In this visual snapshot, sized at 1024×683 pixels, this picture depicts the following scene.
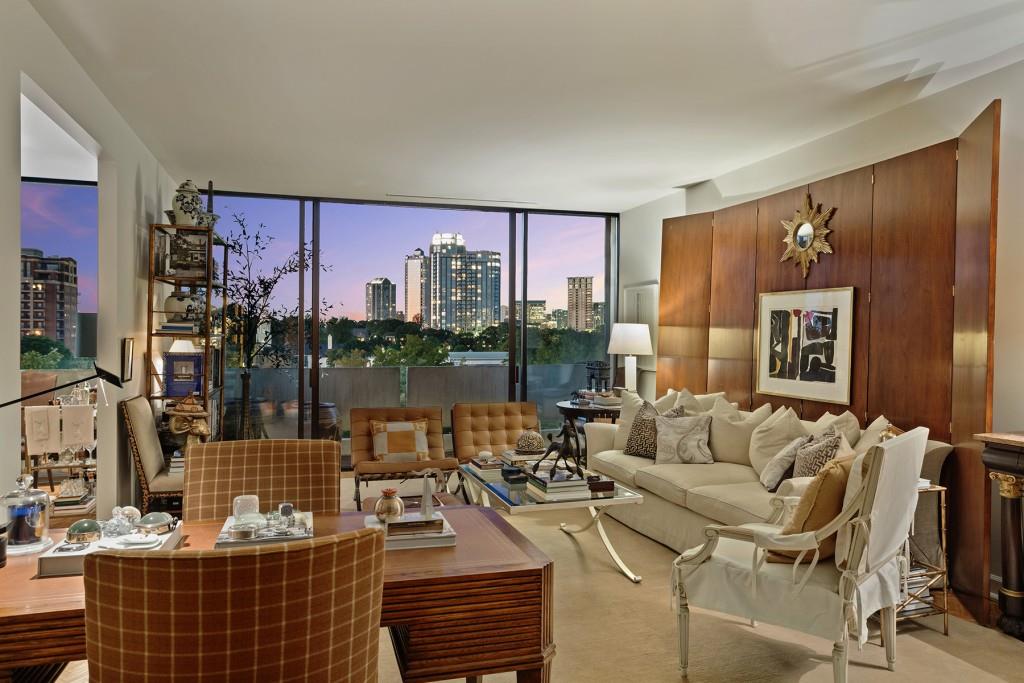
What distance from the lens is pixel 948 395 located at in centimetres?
375

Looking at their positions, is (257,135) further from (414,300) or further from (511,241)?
(511,241)

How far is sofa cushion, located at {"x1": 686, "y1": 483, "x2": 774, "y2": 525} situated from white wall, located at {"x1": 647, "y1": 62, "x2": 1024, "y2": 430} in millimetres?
1269

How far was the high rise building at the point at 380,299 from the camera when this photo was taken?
730 cm

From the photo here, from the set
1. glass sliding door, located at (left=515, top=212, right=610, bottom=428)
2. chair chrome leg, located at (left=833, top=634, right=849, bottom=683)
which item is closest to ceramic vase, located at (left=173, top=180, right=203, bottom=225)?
glass sliding door, located at (left=515, top=212, right=610, bottom=428)

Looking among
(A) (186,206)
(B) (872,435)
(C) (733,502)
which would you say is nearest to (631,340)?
(C) (733,502)

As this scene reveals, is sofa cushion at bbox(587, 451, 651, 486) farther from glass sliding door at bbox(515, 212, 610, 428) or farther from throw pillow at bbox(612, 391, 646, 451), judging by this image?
glass sliding door at bbox(515, 212, 610, 428)

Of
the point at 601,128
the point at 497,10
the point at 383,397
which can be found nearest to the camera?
the point at 497,10

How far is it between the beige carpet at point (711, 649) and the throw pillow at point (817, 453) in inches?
33.6

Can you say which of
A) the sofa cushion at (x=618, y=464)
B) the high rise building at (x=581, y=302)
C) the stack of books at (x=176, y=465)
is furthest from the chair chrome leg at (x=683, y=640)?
the high rise building at (x=581, y=302)

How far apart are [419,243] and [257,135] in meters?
2.73

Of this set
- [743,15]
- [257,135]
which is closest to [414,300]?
[257,135]

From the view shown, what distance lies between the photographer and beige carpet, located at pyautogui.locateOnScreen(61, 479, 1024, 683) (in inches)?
110

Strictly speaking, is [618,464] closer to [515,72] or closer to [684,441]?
[684,441]

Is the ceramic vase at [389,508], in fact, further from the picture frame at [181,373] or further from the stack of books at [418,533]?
the picture frame at [181,373]
